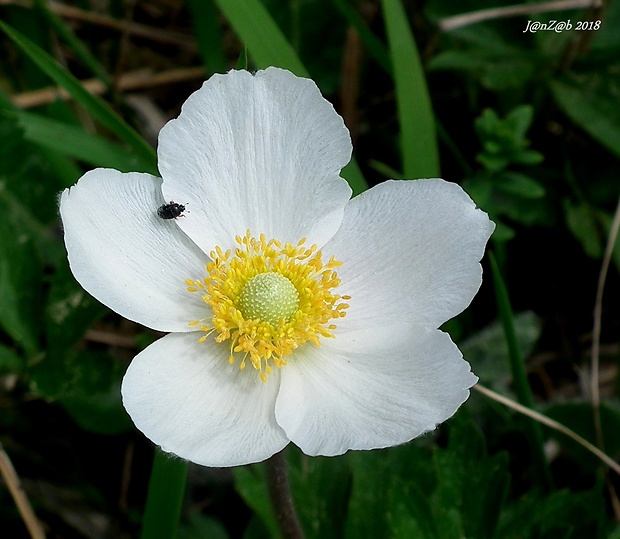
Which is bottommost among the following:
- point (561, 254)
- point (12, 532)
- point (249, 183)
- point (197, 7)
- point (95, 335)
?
point (561, 254)

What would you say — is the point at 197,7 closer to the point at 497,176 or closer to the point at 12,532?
the point at 497,176

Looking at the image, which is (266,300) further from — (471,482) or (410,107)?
(410,107)

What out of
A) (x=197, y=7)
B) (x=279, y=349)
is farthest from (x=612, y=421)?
(x=197, y=7)

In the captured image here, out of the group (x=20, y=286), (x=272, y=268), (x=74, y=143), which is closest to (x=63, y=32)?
(x=74, y=143)

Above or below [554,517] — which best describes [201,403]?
above

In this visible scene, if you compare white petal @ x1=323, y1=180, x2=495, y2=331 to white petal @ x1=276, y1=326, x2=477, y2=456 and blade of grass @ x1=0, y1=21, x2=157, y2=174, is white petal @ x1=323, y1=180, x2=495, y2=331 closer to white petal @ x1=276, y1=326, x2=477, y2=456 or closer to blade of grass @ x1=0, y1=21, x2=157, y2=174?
white petal @ x1=276, y1=326, x2=477, y2=456

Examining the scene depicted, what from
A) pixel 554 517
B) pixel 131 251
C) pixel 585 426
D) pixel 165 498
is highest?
pixel 131 251

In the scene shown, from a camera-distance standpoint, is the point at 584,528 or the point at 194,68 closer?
the point at 584,528

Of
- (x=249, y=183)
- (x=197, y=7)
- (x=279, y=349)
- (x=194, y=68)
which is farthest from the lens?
(x=194, y=68)
